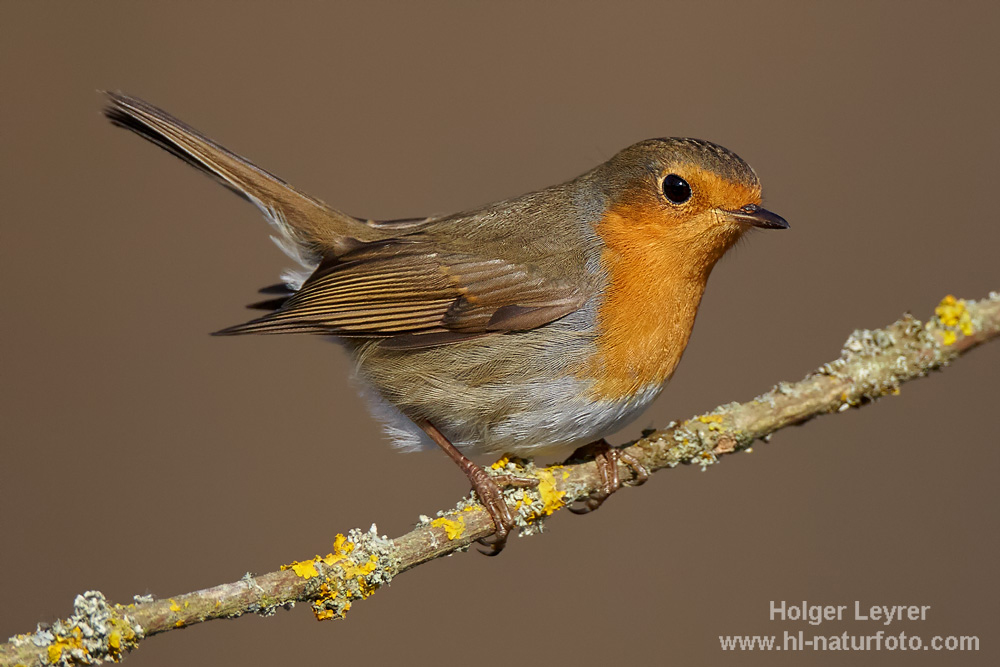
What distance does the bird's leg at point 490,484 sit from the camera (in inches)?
125

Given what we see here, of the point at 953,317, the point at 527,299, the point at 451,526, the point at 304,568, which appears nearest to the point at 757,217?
the point at 527,299

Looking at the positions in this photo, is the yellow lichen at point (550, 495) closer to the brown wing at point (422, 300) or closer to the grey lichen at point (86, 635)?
the brown wing at point (422, 300)

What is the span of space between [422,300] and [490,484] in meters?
0.88

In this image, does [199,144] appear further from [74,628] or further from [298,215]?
[74,628]

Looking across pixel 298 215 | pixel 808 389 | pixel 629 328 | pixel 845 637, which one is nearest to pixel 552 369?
pixel 629 328

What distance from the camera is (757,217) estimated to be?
329 centimetres

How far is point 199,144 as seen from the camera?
386 centimetres

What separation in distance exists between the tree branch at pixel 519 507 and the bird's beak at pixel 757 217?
693 millimetres

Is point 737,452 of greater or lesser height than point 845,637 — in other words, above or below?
above

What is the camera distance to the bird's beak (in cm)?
327

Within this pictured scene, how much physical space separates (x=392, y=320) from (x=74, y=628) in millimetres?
1778

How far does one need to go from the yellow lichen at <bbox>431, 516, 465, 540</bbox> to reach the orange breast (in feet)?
2.51

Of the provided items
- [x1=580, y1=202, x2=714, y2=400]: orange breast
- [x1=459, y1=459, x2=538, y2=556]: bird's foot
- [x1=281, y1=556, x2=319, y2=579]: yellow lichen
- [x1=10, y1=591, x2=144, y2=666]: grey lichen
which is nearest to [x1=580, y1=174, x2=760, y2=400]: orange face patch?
[x1=580, y1=202, x2=714, y2=400]: orange breast

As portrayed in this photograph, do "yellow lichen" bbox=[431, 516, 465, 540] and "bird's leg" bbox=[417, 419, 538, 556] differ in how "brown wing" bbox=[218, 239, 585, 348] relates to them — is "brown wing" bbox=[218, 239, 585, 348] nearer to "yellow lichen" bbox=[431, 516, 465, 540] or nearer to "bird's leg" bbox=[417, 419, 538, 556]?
"bird's leg" bbox=[417, 419, 538, 556]
